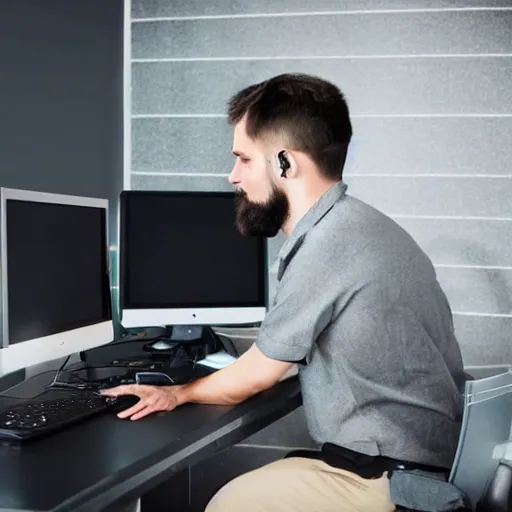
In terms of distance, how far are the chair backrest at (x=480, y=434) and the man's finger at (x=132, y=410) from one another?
66 cm

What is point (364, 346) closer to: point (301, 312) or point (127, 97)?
point (301, 312)

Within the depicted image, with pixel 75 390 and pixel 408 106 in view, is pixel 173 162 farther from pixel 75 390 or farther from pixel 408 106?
pixel 75 390

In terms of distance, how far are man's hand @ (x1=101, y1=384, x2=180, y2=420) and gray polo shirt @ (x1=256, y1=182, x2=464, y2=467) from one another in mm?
260

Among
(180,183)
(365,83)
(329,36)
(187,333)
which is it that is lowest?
(187,333)

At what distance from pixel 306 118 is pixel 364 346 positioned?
521mm

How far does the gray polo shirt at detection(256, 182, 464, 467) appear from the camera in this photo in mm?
1597

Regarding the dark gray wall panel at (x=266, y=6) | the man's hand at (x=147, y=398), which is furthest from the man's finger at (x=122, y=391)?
the dark gray wall panel at (x=266, y=6)

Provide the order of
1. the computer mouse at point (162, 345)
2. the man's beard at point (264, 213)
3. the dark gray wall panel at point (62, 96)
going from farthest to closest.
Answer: the dark gray wall panel at point (62, 96)
the computer mouse at point (162, 345)
the man's beard at point (264, 213)

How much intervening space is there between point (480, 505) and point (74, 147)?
6.92 feet

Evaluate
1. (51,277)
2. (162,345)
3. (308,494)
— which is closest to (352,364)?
(308,494)

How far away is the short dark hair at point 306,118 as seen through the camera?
179 cm

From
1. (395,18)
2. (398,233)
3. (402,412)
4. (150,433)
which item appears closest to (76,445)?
(150,433)

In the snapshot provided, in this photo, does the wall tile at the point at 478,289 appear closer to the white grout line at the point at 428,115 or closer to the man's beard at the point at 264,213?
the white grout line at the point at 428,115

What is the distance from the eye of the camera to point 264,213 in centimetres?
190
